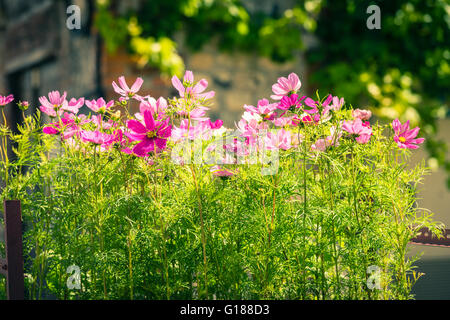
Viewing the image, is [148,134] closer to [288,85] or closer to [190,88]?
[190,88]

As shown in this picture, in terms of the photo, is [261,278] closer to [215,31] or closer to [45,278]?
[45,278]

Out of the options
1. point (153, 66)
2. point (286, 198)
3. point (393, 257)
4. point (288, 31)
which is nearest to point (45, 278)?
point (286, 198)

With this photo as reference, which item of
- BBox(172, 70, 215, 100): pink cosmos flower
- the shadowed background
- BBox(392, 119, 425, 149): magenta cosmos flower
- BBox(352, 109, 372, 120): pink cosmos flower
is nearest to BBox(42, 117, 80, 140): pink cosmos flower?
BBox(172, 70, 215, 100): pink cosmos flower

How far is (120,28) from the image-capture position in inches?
206

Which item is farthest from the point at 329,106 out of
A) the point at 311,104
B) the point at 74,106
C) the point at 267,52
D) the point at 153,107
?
the point at 267,52

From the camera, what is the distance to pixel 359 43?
6145 mm

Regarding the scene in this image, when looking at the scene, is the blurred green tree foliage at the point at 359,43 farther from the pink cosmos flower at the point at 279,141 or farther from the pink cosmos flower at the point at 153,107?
the pink cosmos flower at the point at 279,141

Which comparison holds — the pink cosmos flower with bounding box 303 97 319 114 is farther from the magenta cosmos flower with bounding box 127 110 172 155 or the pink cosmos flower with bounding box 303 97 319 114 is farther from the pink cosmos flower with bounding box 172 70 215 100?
the magenta cosmos flower with bounding box 127 110 172 155

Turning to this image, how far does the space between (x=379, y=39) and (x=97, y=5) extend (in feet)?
9.68

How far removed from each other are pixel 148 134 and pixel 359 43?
16.3ft

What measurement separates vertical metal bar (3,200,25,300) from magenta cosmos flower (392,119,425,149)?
1.19 metres

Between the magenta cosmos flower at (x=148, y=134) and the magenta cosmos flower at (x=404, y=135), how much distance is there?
75cm

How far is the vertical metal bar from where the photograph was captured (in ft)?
5.34

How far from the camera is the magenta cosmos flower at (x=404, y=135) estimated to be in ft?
6.06
